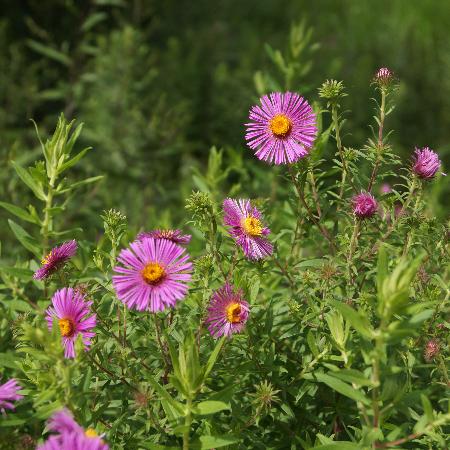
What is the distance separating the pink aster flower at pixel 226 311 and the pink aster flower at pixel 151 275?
0.19ft

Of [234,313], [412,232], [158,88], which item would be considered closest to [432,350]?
[412,232]

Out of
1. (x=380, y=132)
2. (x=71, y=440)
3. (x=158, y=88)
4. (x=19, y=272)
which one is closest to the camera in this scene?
(x=71, y=440)

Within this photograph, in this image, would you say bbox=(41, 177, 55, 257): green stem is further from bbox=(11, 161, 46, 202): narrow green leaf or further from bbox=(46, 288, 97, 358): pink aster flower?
bbox=(46, 288, 97, 358): pink aster flower

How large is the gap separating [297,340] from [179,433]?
0.31 meters

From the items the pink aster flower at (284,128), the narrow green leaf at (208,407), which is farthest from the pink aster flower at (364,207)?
the narrow green leaf at (208,407)

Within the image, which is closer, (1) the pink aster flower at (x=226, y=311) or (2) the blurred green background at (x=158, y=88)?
(1) the pink aster flower at (x=226, y=311)

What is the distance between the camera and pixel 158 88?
9.50ft

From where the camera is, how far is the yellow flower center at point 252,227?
0.96 meters

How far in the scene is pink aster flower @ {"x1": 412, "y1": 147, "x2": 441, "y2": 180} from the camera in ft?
3.12

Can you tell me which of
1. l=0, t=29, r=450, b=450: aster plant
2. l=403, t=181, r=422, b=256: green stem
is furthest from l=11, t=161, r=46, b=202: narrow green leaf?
l=403, t=181, r=422, b=256: green stem

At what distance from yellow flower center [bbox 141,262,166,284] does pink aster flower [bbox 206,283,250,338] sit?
87 mm

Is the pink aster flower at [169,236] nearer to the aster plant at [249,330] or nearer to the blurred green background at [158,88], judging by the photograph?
the aster plant at [249,330]

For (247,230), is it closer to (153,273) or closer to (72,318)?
(153,273)

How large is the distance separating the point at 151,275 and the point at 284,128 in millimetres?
327
